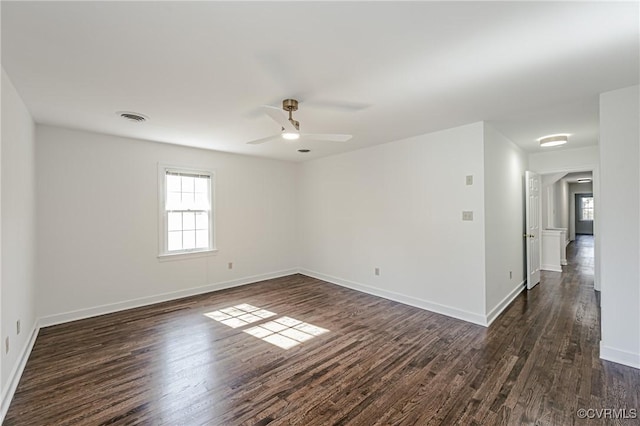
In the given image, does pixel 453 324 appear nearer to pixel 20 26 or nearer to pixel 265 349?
pixel 265 349

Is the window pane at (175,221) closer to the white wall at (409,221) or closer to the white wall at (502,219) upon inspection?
the white wall at (409,221)

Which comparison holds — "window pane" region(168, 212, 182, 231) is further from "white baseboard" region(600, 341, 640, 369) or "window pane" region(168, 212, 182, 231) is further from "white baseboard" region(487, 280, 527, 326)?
"white baseboard" region(600, 341, 640, 369)

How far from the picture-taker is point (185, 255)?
4.54m

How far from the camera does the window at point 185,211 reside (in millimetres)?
4375

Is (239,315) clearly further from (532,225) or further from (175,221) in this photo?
(532,225)

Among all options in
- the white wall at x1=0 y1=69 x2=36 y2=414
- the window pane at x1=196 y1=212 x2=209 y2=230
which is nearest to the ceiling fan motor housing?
the white wall at x1=0 y1=69 x2=36 y2=414

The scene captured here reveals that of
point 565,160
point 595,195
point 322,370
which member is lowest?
point 322,370

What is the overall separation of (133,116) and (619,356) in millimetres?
5389

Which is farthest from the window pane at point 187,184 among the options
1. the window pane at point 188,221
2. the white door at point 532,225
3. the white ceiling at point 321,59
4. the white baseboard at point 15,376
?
the white door at point 532,225

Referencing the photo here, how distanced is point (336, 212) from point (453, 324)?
8.86ft

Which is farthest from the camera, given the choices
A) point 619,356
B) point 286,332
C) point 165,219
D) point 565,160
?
point 565,160

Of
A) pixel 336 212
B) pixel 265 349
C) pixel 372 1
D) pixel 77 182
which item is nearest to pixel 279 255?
pixel 336 212

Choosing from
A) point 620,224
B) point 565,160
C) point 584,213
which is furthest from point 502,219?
point 584,213

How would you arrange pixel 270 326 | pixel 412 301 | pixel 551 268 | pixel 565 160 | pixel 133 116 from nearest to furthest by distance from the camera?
1. pixel 133 116
2. pixel 270 326
3. pixel 412 301
4. pixel 565 160
5. pixel 551 268
